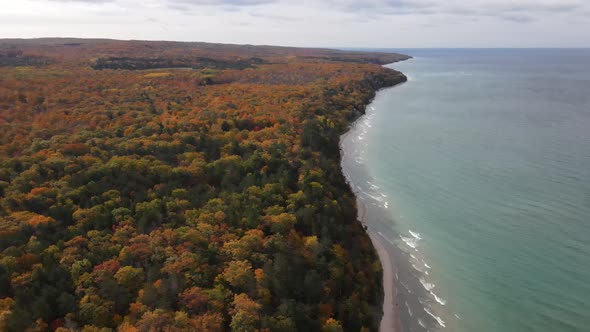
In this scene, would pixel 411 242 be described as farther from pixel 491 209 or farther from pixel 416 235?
pixel 491 209

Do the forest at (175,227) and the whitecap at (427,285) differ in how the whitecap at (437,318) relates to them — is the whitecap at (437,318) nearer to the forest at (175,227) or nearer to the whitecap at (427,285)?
the whitecap at (427,285)

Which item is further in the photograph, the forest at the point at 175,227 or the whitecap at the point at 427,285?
the whitecap at the point at 427,285

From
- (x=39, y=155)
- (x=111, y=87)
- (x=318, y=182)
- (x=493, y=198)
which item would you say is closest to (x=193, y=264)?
(x=318, y=182)

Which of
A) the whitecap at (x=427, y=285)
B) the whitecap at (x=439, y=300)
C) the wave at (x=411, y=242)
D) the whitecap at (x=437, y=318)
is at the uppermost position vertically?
the wave at (x=411, y=242)

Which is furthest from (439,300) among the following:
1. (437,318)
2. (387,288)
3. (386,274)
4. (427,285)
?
(386,274)

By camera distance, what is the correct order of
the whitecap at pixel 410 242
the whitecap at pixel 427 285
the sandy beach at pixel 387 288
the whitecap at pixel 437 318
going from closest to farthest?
the whitecap at pixel 437 318 → the sandy beach at pixel 387 288 → the whitecap at pixel 427 285 → the whitecap at pixel 410 242

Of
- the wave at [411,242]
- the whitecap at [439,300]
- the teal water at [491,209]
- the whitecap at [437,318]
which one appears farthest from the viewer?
the wave at [411,242]

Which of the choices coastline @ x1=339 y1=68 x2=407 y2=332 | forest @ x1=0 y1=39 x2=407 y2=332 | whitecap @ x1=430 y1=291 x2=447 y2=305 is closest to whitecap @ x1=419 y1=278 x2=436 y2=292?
whitecap @ x1=430 y1=291 x2=447 y2=305

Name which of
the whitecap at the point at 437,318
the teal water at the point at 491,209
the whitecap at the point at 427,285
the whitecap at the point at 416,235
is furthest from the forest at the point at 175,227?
the teal water at the point at 491,209
